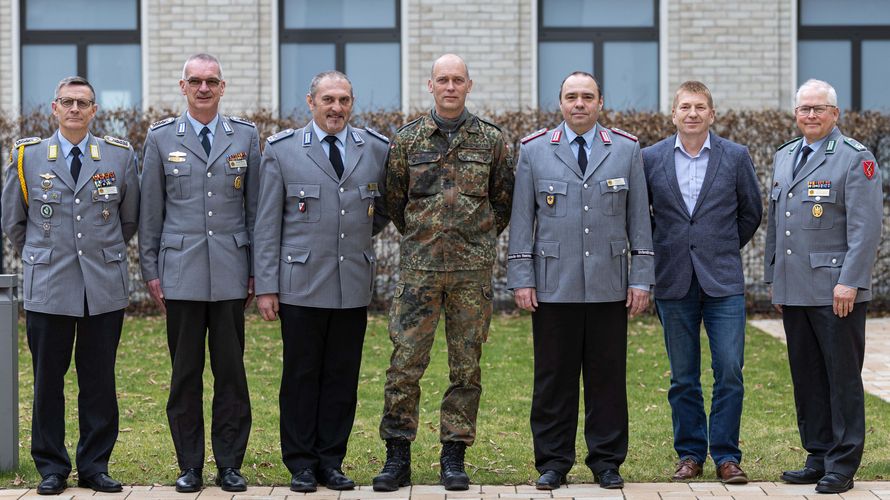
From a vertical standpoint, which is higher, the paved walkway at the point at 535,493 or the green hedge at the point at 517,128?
the green hedge at the point at 517,128

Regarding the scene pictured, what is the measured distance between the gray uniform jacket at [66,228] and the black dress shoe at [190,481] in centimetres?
88

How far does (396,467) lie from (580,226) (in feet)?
4.91

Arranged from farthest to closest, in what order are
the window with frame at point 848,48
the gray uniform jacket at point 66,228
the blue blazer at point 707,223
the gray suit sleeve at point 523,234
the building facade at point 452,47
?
the window with frame at point 848,48
the building facade at point 452,47
the blue blazer at point 707,223
the gray suit sleeve at point 523,234
the gray uniform jacket at point 66,228

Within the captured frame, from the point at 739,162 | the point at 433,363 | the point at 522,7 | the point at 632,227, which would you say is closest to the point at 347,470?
the point at 632,227

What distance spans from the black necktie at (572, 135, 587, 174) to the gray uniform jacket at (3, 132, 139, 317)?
89.7 inches

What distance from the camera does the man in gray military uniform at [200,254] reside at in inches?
237

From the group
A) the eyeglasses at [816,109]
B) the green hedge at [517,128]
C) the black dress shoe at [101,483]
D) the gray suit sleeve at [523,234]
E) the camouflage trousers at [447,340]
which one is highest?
the green hedge at [517,128]

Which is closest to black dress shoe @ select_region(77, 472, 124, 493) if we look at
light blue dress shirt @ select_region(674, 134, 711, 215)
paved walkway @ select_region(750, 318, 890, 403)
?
light blue dress shirt @ select_region(674, 134, 711, 215)

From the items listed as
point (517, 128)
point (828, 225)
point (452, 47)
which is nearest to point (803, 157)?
point (828, 225)

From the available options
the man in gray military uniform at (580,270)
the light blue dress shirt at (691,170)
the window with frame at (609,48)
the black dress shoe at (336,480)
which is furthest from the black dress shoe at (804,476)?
the window with frame at (609,48)

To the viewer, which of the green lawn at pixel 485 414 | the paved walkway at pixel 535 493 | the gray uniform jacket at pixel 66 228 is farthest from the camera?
the green lawn at pixel 485 414

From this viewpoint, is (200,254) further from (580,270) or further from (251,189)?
(580,270)

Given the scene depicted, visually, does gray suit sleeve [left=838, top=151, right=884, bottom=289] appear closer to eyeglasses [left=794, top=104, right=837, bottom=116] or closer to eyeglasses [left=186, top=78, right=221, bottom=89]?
eyeglasses [left=794, top=104, right=837, bottom=116]

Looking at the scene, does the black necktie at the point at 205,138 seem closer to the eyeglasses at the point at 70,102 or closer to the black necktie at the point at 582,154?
the eyeglasses at the point at 70,102
